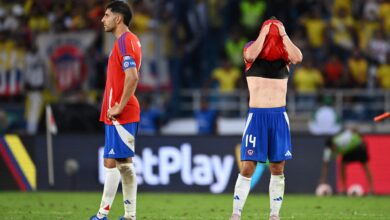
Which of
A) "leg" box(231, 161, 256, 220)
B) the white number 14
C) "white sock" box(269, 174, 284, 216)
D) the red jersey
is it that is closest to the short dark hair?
the red jersey

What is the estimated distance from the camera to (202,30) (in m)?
26.0

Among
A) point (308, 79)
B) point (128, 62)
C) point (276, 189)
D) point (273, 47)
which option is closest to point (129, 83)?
point (128, 62)

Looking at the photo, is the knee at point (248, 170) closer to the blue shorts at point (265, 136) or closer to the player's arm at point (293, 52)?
the blue shorts at point (265, 136)

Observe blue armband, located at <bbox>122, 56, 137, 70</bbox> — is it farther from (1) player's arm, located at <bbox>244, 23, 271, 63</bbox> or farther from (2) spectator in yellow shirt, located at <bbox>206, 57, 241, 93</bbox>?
(2) spectator in yellow shirt, located at <bbox>206, 57, 241, 93</bbox>

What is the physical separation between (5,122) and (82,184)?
341cm

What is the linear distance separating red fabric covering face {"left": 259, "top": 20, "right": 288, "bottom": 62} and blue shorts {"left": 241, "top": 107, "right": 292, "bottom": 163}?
1.99 feet

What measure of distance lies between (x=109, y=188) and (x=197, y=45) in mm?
14656

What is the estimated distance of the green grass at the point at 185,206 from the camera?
13969 millimetres

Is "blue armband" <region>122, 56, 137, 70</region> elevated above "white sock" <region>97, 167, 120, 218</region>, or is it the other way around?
"blue armband" <region>122, 56, 137, 70</region>

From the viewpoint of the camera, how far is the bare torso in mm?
11508

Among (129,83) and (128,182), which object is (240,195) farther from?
(129,83)

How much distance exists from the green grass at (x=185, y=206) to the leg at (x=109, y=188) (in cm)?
171

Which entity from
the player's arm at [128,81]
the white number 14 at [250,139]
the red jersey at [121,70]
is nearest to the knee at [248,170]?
the white number 14 at [250,139]

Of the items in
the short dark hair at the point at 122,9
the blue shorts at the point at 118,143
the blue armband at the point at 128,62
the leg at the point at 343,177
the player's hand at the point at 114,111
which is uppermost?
the short dark hair at the point at 122,9
